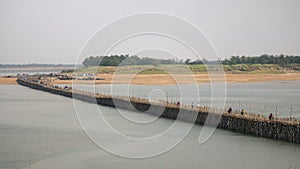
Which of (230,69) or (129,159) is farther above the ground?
(230,69)

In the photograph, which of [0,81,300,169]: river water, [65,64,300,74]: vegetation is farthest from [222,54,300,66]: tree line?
[0,81,300,169]: river water

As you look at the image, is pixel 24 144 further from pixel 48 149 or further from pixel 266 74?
pixel 266 74

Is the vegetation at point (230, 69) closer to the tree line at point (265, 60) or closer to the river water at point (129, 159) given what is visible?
the tree line at point (265, 60)

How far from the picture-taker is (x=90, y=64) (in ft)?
415

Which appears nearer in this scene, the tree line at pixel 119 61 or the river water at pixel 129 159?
the river water at pixel 129 159

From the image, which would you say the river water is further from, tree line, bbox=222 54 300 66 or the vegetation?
tree line, bbox=222 54 300 66

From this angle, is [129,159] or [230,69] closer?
[129,159]

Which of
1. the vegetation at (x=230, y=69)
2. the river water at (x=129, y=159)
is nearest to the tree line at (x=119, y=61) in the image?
the vegetation at (x=230, y=69)

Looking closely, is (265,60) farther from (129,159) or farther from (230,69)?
(129,159)

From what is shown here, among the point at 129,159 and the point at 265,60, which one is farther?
the point at 265,60

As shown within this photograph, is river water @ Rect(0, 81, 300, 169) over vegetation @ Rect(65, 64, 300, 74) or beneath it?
beneath

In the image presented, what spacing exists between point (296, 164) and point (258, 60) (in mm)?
86943

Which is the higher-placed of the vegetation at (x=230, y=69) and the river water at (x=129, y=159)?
the vegetation at (x=230, y=69)

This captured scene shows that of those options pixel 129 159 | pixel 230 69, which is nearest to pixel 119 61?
pixel 230 69
